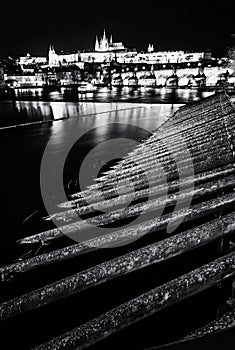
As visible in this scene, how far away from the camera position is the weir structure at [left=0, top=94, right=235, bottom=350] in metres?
1.44

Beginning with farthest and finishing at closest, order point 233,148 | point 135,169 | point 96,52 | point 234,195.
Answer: point 96,52, point 135,169, point 233,148, point 234,195

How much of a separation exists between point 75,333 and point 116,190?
2.57 m

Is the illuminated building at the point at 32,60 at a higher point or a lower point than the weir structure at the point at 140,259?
higher

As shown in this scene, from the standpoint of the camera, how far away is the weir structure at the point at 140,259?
4.74ft

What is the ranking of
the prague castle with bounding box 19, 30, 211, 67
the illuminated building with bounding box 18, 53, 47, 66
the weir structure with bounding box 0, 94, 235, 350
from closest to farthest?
1. the weir structure with bounding box 0, 94, 235, 350
2. the prague castle with bounding box 19, 30, 211, 67
3. the illuminated building with bounding box 18, 53, 47, 66

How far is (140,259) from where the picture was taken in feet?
5.85

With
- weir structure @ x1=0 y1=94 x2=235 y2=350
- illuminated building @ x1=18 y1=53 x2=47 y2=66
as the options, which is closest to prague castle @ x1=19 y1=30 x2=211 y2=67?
illuminated building @ x1=18 y1=53 x2=47 y2=66

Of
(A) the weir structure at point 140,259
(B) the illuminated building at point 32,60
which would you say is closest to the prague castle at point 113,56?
(B) the illuminated building at point 32,60

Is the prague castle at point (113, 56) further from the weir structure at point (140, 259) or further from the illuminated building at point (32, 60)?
the weir structure at point (140, 259)

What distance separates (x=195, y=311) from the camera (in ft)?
7.02

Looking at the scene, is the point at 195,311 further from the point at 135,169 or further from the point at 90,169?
the point at 90,169

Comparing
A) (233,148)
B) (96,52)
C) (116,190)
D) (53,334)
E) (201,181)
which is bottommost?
(53,334)

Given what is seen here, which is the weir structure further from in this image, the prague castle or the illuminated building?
the illuminated building

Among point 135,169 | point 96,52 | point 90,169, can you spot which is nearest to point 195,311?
point 135,169
